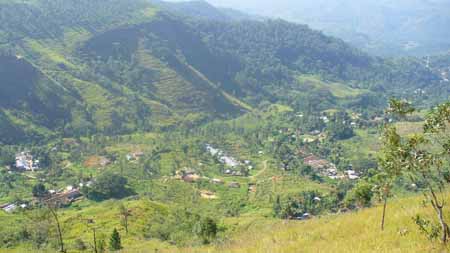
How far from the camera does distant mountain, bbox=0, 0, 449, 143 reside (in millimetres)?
99875

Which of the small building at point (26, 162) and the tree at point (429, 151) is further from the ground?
the tree at point (429, 151)

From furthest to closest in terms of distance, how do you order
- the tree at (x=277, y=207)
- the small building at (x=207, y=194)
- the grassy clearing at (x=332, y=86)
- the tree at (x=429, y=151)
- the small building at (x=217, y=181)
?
the grassy clearing at (x=332, y=86) < the small building at (x=217, y=181) < the small building at (x=207, y=194) < the tree at (x=277, y=207) < the tree at (x=429, y=151)

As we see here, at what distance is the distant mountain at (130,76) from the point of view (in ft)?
328

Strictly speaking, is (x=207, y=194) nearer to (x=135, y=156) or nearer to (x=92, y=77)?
(x=135, y=156)

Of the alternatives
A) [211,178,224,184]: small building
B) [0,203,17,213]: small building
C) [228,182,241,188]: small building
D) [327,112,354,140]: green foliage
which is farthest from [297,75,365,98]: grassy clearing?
[0,203,17,213]: small building

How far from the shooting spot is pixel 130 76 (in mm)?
126188

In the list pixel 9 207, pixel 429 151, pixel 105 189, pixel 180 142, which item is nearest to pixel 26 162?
pixel 9 207

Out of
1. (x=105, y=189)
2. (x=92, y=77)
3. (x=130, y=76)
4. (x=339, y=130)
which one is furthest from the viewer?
(x=130, y=76)

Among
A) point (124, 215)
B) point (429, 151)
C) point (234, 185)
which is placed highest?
point (429, 151)

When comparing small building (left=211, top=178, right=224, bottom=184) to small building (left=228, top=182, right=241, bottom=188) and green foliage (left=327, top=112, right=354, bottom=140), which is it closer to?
small building (left=228, top=182, right=241, bottom=188)

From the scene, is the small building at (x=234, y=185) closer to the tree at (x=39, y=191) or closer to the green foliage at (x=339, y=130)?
the tree at (x=39, y=191)

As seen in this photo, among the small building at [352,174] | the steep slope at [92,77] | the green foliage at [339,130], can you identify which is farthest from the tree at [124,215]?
the green foliage at [339,130]

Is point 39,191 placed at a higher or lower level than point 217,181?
lower

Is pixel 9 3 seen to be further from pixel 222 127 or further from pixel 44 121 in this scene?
pixel 222 127
